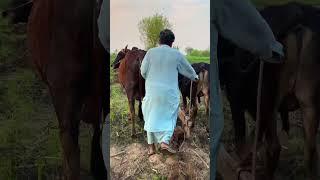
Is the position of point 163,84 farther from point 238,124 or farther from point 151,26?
point 238,124

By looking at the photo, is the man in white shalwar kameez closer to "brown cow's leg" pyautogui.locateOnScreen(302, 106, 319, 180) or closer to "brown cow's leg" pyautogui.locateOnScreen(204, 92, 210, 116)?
"brown cow's leg" pyautogui.locateOnScreen(204, 92, 210, 116)

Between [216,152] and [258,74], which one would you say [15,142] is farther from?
[258,74]

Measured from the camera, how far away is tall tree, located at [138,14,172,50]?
379 cm

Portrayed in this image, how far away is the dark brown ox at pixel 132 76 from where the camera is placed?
385 centimetres

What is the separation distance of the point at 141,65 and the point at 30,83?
2.79 ft

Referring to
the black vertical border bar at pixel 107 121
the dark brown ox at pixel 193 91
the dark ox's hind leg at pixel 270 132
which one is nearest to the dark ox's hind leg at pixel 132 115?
the black vertical border bar at pixel 107 121

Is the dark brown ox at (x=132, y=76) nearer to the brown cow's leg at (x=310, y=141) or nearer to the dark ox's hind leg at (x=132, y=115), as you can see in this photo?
the dark ox's hind leg at (x=132, y=115)

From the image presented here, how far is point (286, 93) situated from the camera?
A: 164 inches

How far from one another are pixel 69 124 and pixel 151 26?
90 centimetres

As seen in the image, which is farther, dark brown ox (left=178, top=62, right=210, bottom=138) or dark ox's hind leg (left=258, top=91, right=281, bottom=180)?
dark ox's hind leg (left=258, top=91, right=281, bottom=180)

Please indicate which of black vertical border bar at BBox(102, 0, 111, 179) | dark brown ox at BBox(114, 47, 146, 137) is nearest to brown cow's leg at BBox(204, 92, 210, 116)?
dark brown ox at BBox(114, 47, 146, 137)

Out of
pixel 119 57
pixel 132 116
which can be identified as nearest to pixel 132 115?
pixel 132 116

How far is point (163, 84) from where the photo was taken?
3805 mm

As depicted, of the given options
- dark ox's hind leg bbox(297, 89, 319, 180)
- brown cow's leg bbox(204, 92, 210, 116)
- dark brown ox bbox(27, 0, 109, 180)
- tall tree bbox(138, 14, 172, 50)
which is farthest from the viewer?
dark ox's hind leg bbox(297, 89, 319, 180)
